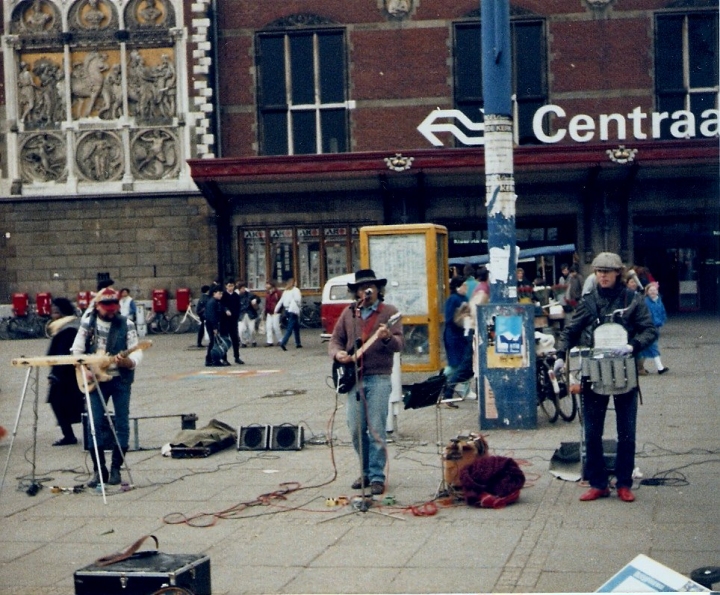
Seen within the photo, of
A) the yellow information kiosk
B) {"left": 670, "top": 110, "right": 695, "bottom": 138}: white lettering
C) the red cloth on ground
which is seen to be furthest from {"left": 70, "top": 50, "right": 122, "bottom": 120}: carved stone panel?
the red cloth on ground

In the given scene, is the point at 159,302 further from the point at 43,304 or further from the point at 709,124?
the point at 709,124

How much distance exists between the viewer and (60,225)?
32656 mm

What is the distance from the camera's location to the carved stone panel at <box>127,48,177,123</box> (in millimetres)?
32156

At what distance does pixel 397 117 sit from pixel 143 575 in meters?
27.7

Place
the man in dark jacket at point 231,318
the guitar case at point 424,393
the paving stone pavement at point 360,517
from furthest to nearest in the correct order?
the man in dark jacket at point 231,318 → the guitar case at point 424,393 → the paving stone pavement at point 360,517

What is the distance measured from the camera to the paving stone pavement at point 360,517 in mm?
6789

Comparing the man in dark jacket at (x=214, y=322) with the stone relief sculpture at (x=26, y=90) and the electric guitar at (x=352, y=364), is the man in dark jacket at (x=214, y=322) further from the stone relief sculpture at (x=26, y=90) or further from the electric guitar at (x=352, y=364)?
the stone relief sculpture at (x=26, y=90)

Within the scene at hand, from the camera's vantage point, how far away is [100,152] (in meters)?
32.5

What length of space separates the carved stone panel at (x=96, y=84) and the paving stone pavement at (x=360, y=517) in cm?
1961

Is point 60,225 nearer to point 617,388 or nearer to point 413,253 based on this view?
point 413,253

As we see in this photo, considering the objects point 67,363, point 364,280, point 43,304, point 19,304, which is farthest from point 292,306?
point 67,363

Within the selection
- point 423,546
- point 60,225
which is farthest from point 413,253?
point 60,225

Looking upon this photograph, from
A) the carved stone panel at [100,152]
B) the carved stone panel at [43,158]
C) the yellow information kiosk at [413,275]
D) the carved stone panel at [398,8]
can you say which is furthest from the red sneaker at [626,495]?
the carved stone panel at [43,158]

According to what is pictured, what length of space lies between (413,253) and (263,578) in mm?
11229
